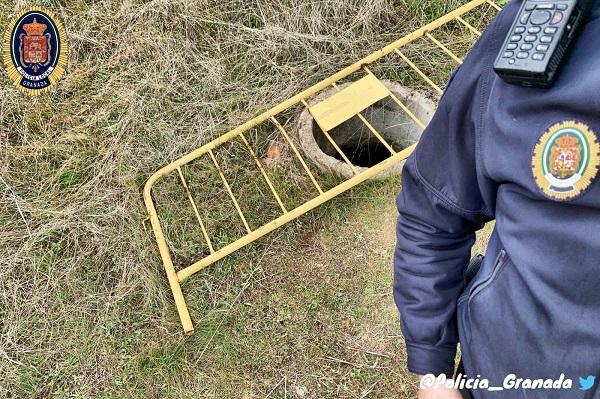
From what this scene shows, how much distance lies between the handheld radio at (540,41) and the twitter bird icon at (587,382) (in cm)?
42

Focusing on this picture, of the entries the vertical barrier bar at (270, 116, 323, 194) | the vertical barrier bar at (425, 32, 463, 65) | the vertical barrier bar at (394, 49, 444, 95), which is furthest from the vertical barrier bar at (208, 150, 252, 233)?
the vertical barrier bar at (425, 32, 463, 65)

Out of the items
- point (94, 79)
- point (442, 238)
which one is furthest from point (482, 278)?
point (94, 79)

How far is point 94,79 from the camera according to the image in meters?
3.12

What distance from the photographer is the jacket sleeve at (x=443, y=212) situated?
2.68 feet

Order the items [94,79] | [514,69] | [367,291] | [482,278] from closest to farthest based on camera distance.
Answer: [514,69] → [482,278] → [367,291] → [94,79]

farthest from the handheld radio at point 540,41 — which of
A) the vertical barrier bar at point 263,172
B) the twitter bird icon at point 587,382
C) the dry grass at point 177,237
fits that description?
the vertical barrier bar at point 263,172

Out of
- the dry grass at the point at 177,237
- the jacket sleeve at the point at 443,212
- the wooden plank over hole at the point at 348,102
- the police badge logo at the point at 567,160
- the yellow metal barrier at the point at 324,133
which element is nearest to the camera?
the police badge logo at the point at 567,160

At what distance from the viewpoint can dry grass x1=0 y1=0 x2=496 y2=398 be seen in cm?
223

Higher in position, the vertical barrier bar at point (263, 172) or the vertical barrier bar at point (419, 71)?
the vertical barrier bar at point (419, 71)

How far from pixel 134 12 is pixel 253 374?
2.33 meters

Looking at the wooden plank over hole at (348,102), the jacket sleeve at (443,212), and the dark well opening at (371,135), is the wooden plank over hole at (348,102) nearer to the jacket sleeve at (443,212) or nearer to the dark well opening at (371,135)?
the dark well opening at (371,135)

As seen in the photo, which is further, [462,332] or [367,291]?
[367,291]

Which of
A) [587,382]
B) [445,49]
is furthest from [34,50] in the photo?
[587,382]

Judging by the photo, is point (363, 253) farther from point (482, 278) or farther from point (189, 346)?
point (482, 278)
